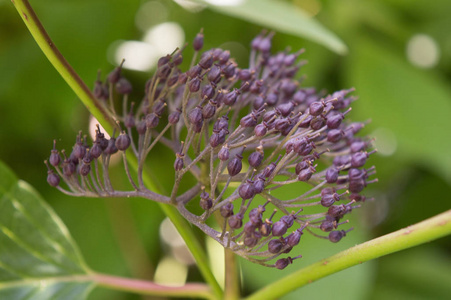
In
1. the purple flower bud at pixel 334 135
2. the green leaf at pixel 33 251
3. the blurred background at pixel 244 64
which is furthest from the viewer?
the blurred background at pixel 244 64

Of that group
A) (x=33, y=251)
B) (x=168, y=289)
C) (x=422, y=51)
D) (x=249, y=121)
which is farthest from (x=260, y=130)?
(x=422, y=51)

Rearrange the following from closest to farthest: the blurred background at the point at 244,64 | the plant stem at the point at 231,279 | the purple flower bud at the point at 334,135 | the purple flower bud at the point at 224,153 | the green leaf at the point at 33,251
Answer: the purple flower bud at the point at 224,153, the purple flower bud at the point at 334,135, the plant stem at the point at 231,279, the green leaf at the point at 33,251, the blurred background at the point at 244,64

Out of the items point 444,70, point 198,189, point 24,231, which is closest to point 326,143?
point 198,189

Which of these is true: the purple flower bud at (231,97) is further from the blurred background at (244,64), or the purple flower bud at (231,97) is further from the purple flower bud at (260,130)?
the blurred background at (244,64)

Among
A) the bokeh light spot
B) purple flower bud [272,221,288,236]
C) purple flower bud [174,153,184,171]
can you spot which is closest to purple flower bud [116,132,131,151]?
purple flower bud [174,153,184,171]

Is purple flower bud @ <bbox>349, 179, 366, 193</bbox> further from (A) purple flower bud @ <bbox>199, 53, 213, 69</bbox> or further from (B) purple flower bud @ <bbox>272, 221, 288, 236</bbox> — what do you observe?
(A) purple flower bud @ <bbox>199, 53, 213, 69</bbox>

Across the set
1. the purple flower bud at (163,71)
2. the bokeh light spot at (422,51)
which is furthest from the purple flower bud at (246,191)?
the bokeh light spot at (422,51)
